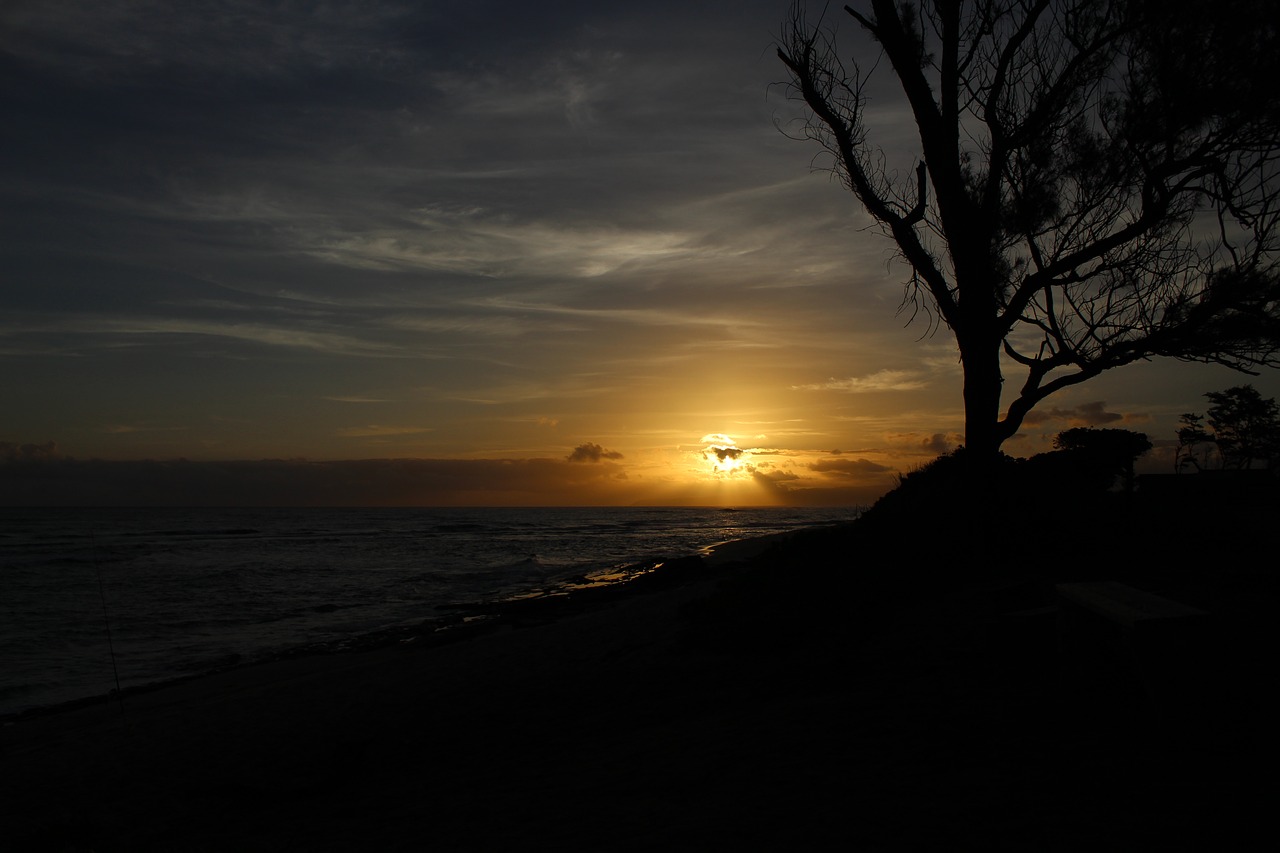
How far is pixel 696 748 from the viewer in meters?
6.07

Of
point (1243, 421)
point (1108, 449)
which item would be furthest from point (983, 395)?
point (1243, 421)

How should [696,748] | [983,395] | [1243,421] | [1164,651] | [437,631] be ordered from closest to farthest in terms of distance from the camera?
[1164,651]
[696,748]
[983,395]
[437,631]
[1243,421]

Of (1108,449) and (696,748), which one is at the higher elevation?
(1108,449)

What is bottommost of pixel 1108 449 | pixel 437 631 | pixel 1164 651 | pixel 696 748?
pixel 437 631

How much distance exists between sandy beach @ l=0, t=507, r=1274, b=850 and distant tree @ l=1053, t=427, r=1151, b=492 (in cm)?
677

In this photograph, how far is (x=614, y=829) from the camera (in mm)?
4625

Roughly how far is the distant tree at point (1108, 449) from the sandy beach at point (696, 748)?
6772mm

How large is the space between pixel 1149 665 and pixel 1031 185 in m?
8.42

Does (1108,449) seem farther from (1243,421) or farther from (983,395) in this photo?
(1243,421)

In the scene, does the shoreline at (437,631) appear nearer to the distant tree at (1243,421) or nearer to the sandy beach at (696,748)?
the sandy beach at (696,748)

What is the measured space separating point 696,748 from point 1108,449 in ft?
43.1

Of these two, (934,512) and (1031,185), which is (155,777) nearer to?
(934,512)

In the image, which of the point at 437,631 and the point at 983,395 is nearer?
the point at 983,395

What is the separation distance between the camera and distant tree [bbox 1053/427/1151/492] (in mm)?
14805
